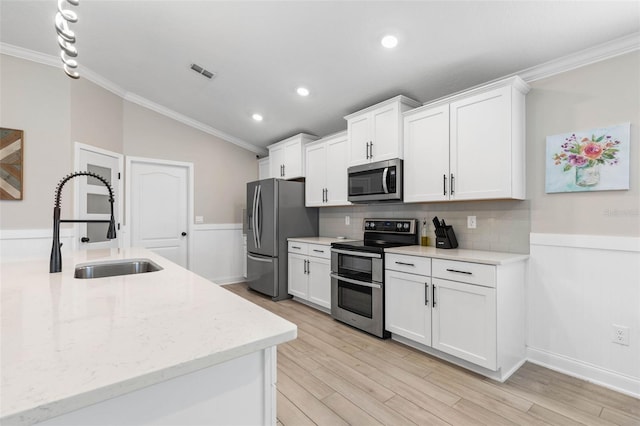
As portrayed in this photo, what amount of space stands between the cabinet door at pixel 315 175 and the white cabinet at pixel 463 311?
65.4 inches

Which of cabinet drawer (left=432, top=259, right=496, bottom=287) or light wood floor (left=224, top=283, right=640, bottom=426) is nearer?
light wood floor (left=224, top=283, right=640, bottom=426)

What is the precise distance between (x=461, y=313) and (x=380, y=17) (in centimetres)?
227

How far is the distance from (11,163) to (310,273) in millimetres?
3307

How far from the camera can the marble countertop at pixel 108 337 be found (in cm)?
51

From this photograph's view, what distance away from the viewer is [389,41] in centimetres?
241

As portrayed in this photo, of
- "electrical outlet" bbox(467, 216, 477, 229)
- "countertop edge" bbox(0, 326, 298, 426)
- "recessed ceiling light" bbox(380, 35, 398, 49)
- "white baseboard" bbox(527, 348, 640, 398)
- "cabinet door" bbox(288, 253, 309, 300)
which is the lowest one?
"white baseboard" bbox(527, 348, 640, 398)

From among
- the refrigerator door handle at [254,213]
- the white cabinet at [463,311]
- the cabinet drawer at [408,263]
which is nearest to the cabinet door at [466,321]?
the white cabinet at [463,311]

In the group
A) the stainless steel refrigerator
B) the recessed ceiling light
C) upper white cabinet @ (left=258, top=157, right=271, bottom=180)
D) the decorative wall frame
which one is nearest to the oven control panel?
the stainless steel refrigerator

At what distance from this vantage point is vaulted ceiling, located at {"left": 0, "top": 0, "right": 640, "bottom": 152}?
2.05 metres

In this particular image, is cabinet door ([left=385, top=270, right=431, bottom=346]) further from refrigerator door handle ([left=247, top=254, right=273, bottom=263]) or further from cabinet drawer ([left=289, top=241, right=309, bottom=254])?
refrigerator door handle ([left=247, top=254, right=273, bottom=263])

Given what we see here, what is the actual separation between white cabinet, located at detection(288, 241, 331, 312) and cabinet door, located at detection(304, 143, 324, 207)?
642 mm

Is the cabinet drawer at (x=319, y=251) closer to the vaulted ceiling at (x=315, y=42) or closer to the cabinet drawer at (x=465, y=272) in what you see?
the cabinet drawer at (x=465, y=272)

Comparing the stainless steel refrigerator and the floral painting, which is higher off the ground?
the floral painting

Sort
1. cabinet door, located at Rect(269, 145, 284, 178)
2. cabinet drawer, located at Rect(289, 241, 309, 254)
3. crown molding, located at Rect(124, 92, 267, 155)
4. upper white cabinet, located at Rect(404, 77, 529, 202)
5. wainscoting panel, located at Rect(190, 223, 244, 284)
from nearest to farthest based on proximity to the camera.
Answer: upper white cabinet, located at Rect(404, 77, 529, 202) → cabinet drawer, located at Rect(289, 241, 309, 254) → crown molding, located at Rect(124, 92, 267, 155) → cabinet door, located at Rect(269, 145, 284, 178) → wainscoting panel, located at Rect(190, 223, 244, 284)
